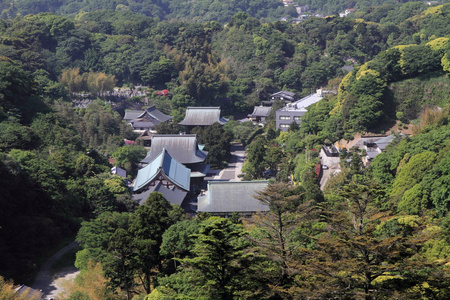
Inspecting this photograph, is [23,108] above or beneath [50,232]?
above

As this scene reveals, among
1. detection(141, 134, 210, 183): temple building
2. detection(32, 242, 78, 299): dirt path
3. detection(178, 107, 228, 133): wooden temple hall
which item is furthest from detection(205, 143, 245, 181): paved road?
detection(32, 242, 78, 299): dirt path

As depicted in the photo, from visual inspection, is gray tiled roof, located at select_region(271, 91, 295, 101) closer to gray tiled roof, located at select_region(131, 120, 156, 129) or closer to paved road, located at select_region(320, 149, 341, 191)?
gray tiled roof, located at select_region(131, 120, 156, 129)

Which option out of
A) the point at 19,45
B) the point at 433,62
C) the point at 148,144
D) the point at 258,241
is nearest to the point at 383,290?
the point at 258,241

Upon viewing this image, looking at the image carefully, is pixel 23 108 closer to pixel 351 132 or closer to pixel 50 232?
pixel 50 232

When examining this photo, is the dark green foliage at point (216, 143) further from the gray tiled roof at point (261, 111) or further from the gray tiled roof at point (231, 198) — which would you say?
the gray tiled roof at point (261, 111)

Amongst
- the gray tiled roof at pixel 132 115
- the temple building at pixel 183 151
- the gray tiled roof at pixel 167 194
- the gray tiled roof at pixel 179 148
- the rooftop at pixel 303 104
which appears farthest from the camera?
the gray tiled roof at pixel 132 115

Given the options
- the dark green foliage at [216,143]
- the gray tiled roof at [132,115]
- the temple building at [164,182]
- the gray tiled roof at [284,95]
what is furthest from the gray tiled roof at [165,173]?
the gray tiled roof at [284,95]
